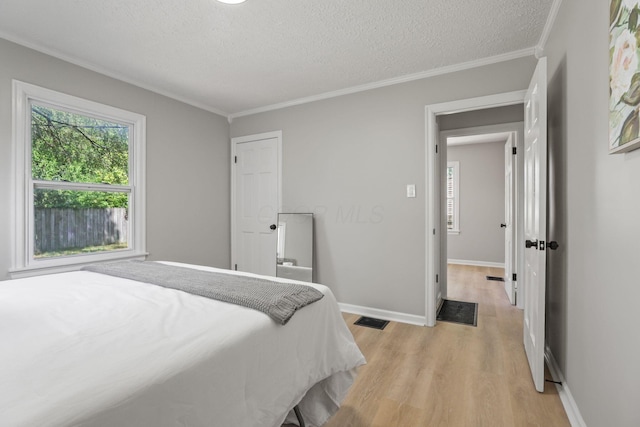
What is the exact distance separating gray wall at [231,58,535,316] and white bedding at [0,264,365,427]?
1.61 meters

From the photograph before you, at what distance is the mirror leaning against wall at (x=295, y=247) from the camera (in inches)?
139

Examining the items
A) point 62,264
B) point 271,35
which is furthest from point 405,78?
point 62,264

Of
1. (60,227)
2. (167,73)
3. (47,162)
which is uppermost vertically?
(167,73)

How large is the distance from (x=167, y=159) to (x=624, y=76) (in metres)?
3.57

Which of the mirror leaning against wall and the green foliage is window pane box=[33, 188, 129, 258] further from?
the mirror leaning against wall

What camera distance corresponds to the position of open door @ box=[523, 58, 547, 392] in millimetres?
1807

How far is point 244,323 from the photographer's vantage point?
3.76 ft

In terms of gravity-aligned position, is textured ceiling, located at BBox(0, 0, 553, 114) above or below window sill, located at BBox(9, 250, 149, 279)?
above

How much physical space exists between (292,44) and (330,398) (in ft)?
7.95

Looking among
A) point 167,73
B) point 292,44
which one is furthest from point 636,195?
point 167,73

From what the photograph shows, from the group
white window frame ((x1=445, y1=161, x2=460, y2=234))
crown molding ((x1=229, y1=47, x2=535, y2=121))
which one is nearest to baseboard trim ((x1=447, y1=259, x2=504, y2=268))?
white window frame ((x1=445, y1=161, x2=460, y2=234))

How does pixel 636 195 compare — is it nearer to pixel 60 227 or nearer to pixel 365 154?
pixel 365 154

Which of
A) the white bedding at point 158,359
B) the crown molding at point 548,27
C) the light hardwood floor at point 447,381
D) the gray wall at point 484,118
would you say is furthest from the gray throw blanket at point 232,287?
the gray wall at point 484,118

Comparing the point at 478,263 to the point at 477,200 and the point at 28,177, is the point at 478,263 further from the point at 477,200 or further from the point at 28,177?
the point at 28,177
